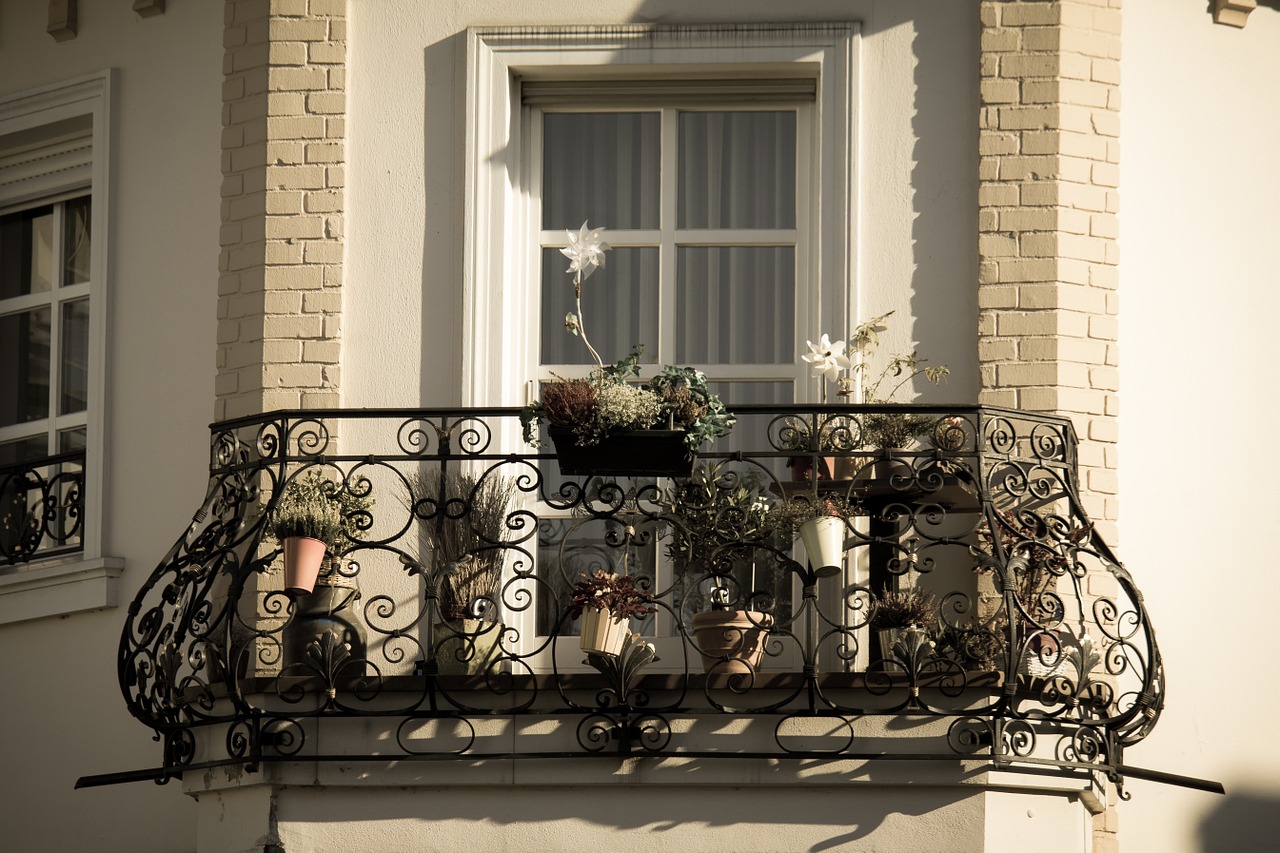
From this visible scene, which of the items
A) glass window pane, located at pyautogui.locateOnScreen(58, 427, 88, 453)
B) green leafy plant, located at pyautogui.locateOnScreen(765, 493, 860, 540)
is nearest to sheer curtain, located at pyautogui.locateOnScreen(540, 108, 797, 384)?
green leafy plant, located at pyautogui.locateOnScreen(765, 493, 860, 540)

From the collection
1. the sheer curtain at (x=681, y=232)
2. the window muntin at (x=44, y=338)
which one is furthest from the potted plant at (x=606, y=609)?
the window muntin at (x=44, y=338)

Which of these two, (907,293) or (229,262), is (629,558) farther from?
(229,262)

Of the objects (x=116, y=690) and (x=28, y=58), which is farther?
(x=28, y=58)

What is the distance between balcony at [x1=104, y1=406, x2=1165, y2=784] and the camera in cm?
718

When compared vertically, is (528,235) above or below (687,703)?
above

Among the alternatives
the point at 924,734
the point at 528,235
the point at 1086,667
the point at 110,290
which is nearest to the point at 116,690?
the point at 110,290

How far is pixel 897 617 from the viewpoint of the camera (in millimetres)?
7445

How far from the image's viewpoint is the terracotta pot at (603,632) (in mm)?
7293

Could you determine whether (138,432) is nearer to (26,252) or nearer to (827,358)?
(26,252)

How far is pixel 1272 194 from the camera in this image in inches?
346

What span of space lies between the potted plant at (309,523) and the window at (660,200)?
2.85 ft

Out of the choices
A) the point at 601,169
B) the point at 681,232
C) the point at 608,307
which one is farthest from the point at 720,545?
the point at 601,169

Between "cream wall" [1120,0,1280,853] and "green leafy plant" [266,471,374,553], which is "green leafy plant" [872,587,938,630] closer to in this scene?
"cream wall" [1120,0,1280,853]

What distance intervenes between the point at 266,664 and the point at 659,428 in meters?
1.97
